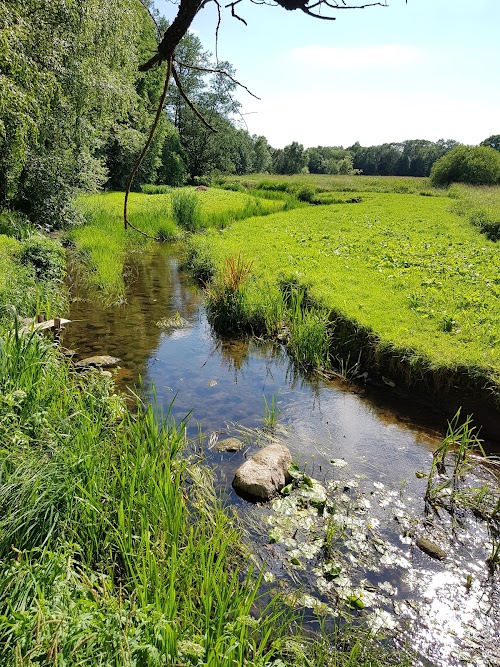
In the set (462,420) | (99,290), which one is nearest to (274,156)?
(99,290)

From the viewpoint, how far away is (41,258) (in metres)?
9.23

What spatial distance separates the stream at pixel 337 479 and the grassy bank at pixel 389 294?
2.20 ft

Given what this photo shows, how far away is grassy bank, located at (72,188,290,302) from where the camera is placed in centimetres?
1067

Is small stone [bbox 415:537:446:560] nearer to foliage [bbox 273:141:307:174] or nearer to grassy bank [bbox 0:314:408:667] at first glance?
grassy bank [bbox 0:314:408:667]

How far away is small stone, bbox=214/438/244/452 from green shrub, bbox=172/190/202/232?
14.3m

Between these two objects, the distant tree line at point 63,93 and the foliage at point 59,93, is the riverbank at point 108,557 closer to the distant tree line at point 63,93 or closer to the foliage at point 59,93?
the distant tree line at point 63,93

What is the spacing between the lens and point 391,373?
6434 mm

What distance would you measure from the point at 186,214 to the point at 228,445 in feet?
48.5

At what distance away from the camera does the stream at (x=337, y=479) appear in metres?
3.03

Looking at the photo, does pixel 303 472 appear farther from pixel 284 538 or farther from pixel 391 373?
pixel 391 373

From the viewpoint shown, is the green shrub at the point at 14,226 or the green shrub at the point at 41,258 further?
the green shrub at the point at 14,226

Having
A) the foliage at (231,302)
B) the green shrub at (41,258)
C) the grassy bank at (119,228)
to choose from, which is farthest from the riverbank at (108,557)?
the grassy bank at (119,228)

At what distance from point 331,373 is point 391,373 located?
0.92 m

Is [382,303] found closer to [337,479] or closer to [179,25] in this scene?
[337,479]
